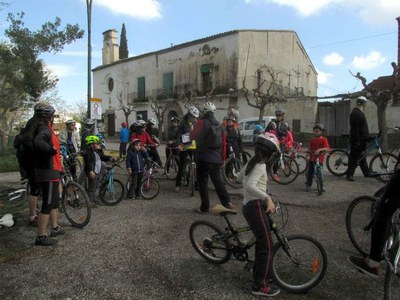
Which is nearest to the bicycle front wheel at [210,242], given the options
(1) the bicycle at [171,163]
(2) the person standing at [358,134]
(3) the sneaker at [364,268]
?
(3) the sneaker at [364,268]

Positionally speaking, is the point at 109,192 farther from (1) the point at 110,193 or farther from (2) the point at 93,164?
(2) the point at 93,164

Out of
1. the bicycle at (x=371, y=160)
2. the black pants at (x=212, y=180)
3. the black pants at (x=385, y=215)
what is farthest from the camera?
the bicycle at (x=371, y=160)

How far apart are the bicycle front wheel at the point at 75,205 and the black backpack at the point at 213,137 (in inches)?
84.4

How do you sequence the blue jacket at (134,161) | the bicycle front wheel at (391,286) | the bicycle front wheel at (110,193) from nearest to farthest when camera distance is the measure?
1. the bicycle front wheel at (391,286)
2. the bicycle front wheel at (110,193)
3. the blue jacket at (134,161)

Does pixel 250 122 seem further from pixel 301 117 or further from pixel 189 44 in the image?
pixel 189 44

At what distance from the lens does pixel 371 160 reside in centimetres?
893

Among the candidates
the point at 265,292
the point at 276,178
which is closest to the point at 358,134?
the point at 276,178

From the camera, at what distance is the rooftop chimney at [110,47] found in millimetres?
43781

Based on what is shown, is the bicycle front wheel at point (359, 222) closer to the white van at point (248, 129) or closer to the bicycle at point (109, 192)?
the bicycle at point (109, 192)

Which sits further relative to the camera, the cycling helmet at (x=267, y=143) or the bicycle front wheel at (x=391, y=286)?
the cycling helmet at (x=267, y=143)

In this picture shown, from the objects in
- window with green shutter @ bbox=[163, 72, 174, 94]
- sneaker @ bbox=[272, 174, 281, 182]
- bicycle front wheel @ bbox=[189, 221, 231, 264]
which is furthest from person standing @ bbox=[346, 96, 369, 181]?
window with green shutter @ bbox=[163, 72, 174, 94]

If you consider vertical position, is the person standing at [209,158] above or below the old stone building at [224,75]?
below

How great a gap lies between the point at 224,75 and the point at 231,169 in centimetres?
2368

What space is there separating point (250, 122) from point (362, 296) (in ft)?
70.0
